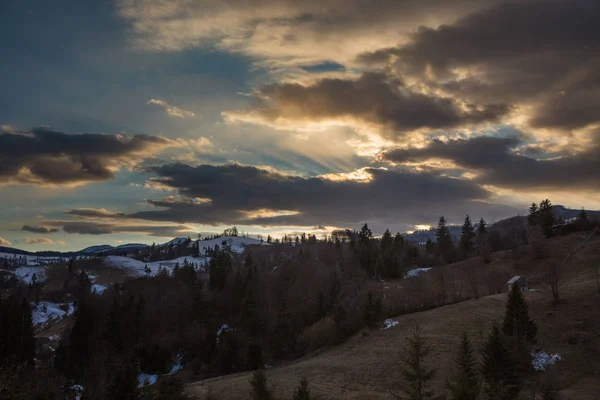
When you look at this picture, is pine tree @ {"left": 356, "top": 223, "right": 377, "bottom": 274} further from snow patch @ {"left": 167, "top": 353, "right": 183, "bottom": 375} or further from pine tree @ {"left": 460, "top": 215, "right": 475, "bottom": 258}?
snow patch @ {"left": 167, "top": 353, "right": 183, "bottom": 375}

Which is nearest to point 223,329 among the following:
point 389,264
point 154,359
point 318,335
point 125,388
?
point 154,359

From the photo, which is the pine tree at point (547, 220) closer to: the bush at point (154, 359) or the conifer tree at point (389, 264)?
the conifer tree at point (389, 264)

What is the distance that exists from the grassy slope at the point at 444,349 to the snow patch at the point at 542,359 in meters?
1.04

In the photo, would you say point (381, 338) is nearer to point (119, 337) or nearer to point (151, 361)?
point (151, 361)

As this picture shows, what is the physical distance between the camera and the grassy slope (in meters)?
47.8

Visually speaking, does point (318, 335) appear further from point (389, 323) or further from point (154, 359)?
point (154, 359)

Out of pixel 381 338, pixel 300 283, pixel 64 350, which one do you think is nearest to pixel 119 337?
pixel 64 350

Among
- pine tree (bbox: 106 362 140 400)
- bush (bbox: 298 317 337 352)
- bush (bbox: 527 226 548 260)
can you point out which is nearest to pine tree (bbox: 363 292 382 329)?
bush (bbox: 298 317 337 352)

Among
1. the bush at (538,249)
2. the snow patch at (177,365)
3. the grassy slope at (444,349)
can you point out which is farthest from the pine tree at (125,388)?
the bush at (538,249)

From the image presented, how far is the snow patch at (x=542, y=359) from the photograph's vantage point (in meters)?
48.8

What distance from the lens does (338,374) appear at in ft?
185

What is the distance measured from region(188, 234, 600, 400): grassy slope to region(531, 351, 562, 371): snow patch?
3.42ft

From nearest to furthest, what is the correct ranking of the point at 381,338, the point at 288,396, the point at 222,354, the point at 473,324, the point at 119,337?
the point at 288,396, the point at 473,324, the point at 381,338, the point at 222,354, the point at 119,337

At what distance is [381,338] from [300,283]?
221ft
